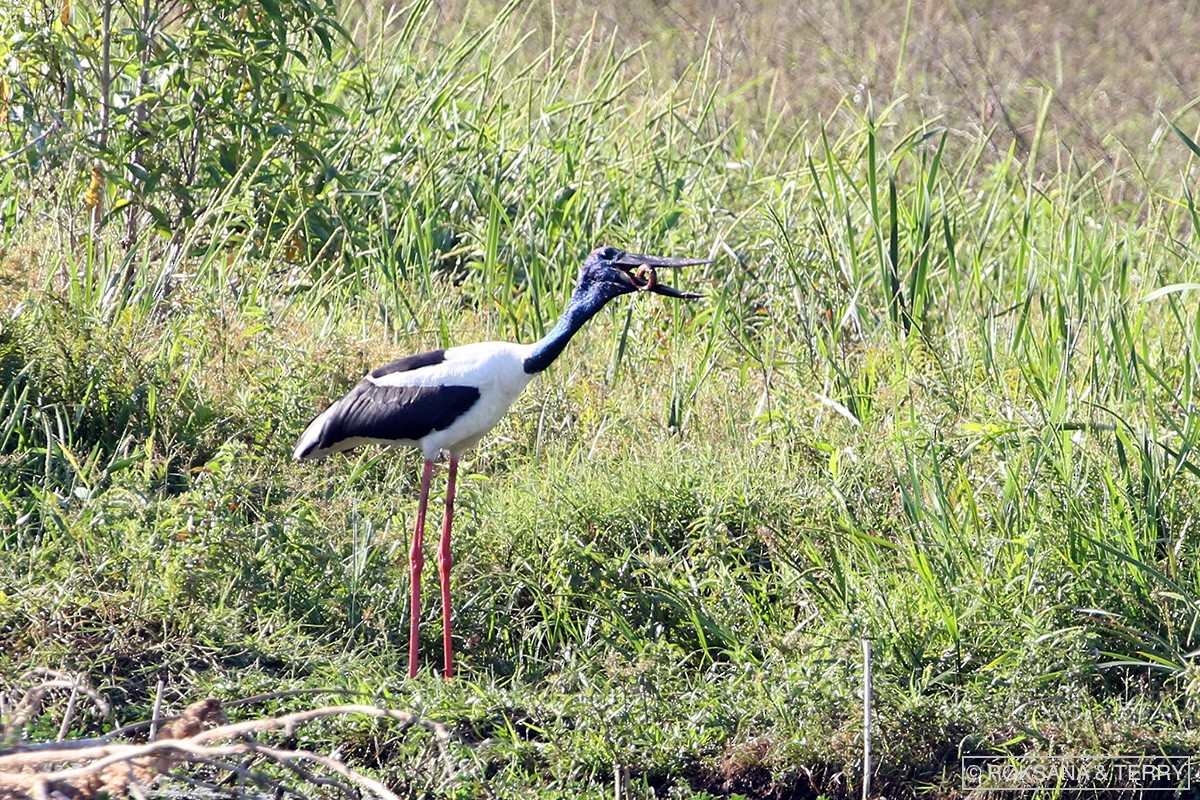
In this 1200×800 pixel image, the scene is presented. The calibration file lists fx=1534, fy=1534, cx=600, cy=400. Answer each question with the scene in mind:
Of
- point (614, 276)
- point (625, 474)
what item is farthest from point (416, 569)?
point (614, 276)

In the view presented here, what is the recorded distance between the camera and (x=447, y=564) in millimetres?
4582

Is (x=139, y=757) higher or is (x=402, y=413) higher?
(x=402, y=413)

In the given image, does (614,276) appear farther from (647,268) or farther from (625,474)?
(625,474)

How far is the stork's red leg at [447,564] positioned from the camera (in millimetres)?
4430

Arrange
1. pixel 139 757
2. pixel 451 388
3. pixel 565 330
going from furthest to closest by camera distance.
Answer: pixel 565 330 → pixel 451 388 → pixel 139 757

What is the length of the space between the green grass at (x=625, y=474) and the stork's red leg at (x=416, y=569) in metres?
0.10

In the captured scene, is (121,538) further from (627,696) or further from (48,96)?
(48,96)

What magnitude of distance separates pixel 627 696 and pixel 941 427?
1.42m

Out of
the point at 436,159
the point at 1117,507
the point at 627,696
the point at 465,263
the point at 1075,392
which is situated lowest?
the point at 627,696

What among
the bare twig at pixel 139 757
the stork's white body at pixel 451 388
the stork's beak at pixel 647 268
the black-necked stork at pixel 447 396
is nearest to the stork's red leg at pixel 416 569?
the black-necked stork at pixel 447 396

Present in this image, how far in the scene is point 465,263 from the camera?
655cm

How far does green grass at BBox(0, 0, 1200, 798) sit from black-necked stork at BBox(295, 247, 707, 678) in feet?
0.77

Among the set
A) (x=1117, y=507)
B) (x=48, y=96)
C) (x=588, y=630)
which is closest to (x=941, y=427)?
(x=1117, y=507)

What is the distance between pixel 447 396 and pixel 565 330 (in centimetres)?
44
